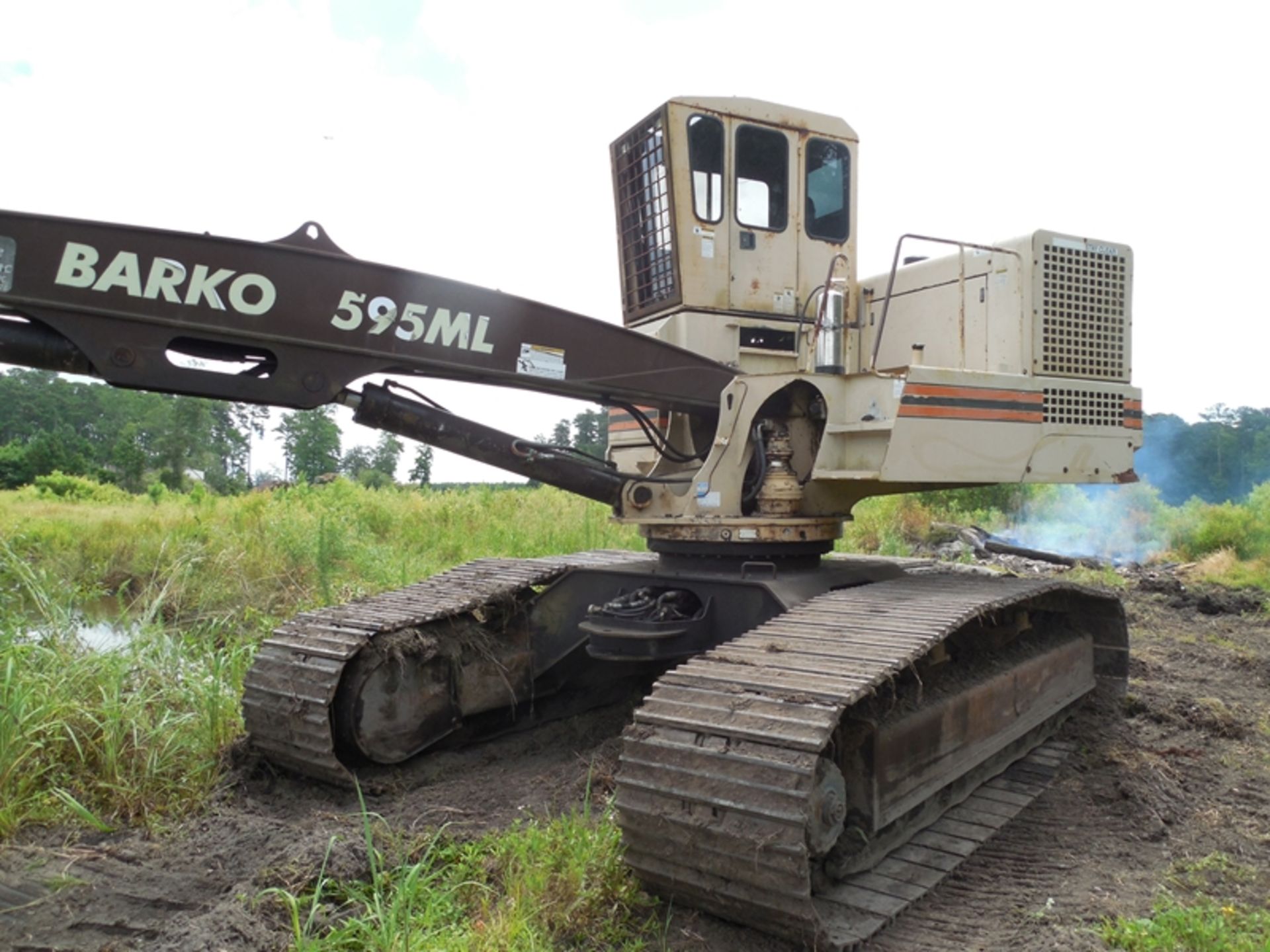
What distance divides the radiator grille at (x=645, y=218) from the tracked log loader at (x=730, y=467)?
17mm

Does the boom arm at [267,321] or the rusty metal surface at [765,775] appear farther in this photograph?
the boom arm at [267,321]

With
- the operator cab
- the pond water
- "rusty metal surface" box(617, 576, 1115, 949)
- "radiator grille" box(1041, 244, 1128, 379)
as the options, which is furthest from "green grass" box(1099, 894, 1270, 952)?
the pond water

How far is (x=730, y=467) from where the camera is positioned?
4.59 m

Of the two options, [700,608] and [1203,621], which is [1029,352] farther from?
[1203,621]

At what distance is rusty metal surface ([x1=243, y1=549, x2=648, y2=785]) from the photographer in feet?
14.5

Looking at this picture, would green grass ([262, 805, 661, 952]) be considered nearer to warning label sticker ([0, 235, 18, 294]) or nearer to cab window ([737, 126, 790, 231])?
warning label sticker ([0, 235, 18, 294])

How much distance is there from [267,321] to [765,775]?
7.18ft

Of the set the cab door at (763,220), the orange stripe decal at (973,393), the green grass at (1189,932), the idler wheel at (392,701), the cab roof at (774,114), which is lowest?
the green grass at (1189,932)

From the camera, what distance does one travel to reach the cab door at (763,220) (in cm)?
499

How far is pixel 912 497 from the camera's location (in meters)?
16.8

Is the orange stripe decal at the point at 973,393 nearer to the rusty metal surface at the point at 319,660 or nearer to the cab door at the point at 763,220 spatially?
the cab door at the point at 763,220

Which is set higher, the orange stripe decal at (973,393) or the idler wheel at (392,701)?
the orange stripe decal at (973,393)

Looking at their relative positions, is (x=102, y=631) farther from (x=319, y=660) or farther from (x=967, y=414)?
(x=967, y=414)

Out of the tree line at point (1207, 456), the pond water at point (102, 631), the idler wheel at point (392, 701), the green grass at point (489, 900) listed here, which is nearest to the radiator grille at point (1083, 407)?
the green grass at point (489, 900)
